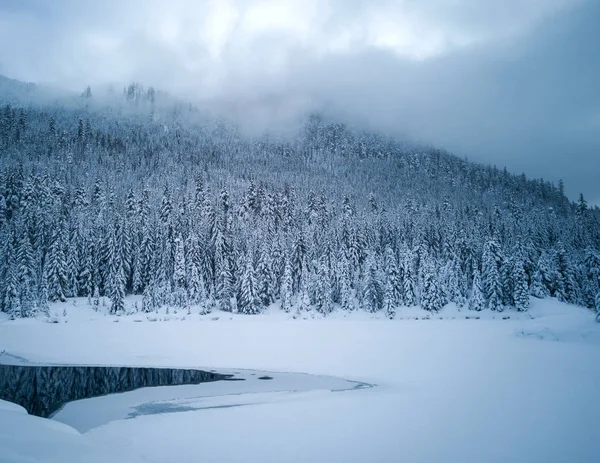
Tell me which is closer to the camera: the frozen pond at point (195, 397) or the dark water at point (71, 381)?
the frozen pond at point (195, 397)

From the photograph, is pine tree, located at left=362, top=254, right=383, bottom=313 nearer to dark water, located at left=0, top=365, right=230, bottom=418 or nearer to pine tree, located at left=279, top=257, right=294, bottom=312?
pine tree, located at left=279, top=257, right=294, bottom=312

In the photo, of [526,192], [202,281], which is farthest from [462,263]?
[526,192]

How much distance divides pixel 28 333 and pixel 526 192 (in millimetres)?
213566

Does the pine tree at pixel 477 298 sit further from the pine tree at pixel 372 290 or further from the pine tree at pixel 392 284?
the pine tree at pixel 372 290

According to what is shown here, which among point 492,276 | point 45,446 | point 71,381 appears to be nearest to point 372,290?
point 492,276

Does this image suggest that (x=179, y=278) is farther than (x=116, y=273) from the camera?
Yes

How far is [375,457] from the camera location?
11391 millimetres

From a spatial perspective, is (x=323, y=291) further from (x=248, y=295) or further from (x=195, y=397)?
(x=195, y=397)

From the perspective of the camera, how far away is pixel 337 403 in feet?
57.2

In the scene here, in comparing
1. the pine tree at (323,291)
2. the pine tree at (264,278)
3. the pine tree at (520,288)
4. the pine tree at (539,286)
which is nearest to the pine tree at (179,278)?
the pine tree at (264,278)

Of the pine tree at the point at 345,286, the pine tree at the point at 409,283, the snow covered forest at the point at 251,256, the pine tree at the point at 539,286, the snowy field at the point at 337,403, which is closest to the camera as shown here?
the snowy field at the point at 337,403

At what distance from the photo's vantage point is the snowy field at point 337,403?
11.7 meters

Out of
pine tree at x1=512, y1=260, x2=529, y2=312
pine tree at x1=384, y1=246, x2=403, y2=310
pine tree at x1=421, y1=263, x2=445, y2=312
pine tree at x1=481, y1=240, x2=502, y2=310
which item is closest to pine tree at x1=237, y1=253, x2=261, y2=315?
pine tree at x1=384, y1=246, x2=403, y2=310

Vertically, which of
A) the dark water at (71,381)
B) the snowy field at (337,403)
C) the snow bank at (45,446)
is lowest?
the dark water at (71,381)
